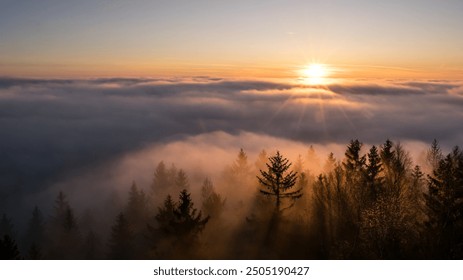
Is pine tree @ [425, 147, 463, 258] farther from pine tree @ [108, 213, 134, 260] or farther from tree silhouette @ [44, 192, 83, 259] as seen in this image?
tree silhouette @ [44, 192, 83, 259]

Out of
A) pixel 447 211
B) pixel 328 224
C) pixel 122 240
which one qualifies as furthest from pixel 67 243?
pixel 447 211

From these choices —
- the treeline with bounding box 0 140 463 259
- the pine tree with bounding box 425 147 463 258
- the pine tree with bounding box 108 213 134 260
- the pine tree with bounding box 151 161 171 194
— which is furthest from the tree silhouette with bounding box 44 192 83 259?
the pine tree with bounding box 425 147 463 258

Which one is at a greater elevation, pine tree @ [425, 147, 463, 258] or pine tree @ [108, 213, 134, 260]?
pine tree @ [425, 147, 463, 258]

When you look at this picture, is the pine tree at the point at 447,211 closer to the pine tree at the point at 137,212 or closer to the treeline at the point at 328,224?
the treeline at the point at 328,224

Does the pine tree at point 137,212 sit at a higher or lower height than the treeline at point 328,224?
lower

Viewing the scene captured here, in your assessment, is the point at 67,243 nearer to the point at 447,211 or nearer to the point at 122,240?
the point at 122,240

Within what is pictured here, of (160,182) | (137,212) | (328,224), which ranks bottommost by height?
(137,212)

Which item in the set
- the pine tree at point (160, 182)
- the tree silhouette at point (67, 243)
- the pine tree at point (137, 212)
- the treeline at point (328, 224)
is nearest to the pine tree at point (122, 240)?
the treeline at point (328, 224)

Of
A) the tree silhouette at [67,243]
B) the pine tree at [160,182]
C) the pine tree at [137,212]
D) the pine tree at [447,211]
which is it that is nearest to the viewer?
the pine tree at [447,211]

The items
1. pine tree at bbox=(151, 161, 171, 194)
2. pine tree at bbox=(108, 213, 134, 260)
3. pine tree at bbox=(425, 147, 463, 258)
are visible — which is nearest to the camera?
pine tree at bbox=(425, 147, 463, 258)

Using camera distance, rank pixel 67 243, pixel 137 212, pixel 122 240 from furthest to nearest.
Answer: pixel 137 212 → pixel 67 243 → pixel 122 240
